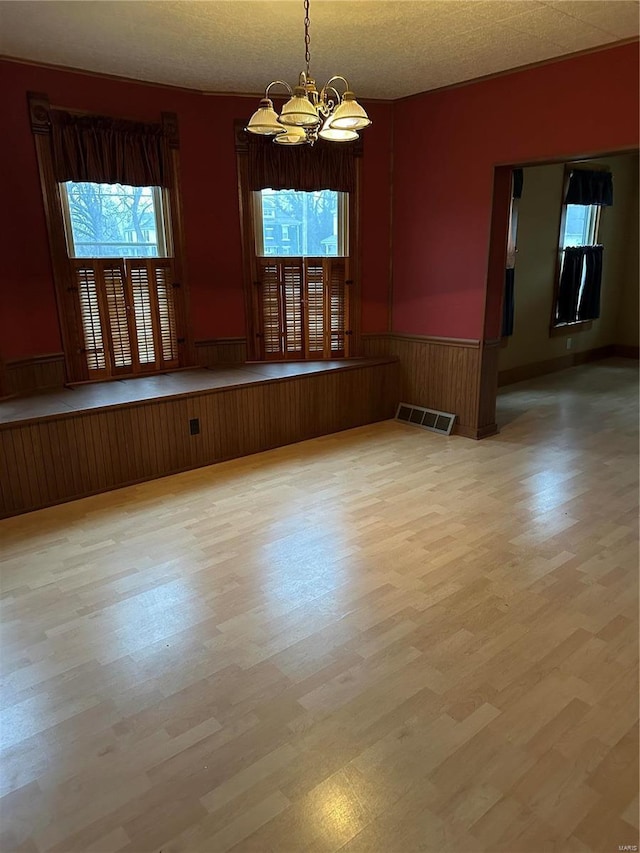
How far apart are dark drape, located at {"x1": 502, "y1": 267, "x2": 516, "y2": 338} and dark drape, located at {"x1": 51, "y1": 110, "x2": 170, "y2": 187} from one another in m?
3.78

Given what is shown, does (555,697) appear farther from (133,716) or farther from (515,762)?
(133,716)

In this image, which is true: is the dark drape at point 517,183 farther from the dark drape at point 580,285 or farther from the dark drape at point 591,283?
the dark drape at point 591,283

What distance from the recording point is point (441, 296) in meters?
5.00

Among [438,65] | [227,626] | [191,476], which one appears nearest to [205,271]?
[191,476]

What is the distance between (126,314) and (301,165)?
1942 millimetres

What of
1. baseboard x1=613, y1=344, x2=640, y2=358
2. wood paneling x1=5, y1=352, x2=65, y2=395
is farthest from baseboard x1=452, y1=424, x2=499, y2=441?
baseboard x1=613, y1=344, x2=640, y2=358

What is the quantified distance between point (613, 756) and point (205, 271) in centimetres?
427

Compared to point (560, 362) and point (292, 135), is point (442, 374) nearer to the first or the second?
point (292, 135)

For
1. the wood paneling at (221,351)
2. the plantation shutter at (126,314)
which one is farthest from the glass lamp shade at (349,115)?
the wood paneling at (221,351)

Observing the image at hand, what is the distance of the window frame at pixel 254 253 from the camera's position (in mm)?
4773

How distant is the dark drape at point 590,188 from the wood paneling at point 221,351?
4.65 meters

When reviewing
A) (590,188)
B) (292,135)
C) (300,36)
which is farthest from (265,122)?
(590,188)

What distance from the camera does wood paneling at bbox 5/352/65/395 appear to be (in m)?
4.07

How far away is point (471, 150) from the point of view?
453 centimetres
